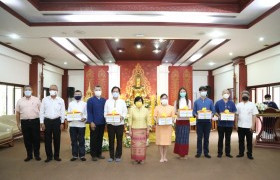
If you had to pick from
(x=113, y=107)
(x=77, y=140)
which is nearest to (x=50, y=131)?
(x=77, y=140)

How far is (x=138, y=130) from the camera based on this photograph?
199 inches

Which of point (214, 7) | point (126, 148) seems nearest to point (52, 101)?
point (126, 148)

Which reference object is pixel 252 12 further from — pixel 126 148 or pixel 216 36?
pixel 126 148

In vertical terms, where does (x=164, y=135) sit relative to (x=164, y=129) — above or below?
below

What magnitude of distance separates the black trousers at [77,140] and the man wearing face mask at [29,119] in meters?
0.71

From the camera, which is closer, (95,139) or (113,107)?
(113,107)

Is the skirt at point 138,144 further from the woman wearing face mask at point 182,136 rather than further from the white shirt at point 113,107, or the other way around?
the woman wearing face mask at point 182,136

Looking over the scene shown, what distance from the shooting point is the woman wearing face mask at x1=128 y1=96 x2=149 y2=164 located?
505cm

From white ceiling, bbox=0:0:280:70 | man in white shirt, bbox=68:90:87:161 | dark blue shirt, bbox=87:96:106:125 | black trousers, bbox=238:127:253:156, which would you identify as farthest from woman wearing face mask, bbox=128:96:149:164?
white ceiling, bbox=0:0:280:70

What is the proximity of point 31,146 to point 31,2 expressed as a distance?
2.78 metres

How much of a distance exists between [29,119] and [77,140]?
101 centimetres

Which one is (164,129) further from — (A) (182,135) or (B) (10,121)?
(B) (10,121)

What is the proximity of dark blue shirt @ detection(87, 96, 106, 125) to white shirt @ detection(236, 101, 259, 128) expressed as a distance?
9.20 ft

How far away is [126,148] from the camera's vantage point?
6.79 metres
